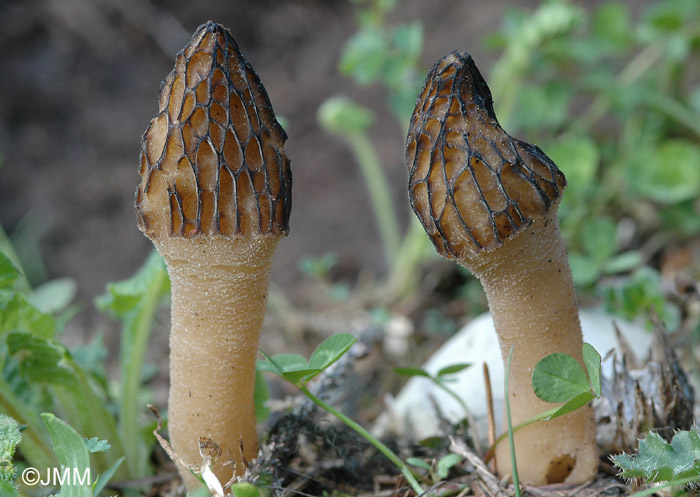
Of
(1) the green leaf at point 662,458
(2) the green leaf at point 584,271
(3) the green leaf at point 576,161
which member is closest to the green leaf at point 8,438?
(1) the green leaf at point 662,458

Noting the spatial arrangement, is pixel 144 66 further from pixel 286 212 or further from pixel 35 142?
pixel 286 212

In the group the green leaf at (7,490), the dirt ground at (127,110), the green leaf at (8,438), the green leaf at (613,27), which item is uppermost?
the dirt ground at (127,110)

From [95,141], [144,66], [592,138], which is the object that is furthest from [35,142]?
[592,138]

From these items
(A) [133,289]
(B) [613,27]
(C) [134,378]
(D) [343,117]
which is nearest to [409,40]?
(D) [343,117]

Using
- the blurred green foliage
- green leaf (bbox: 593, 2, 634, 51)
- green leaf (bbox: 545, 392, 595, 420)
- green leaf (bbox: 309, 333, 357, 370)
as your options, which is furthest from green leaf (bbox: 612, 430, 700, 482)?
green leaf (bbox: 593, 2, 634, 51)

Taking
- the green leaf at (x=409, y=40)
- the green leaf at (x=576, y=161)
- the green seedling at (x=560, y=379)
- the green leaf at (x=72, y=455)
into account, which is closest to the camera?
the green leaf at (x=72, y=455)

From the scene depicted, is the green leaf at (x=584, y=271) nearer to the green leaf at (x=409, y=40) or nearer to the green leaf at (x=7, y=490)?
the green leaf at (x=409, y=40)

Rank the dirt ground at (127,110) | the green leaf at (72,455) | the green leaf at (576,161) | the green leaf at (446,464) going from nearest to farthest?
1. the green leaf at (72,455)
2. the green leaf at (446,464)
3. the green leaf at (576,161)
4. the dirt ground at (127,110)
